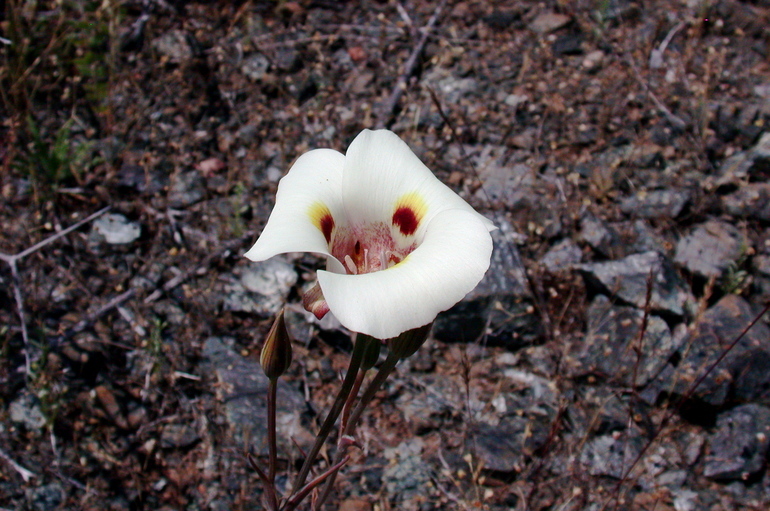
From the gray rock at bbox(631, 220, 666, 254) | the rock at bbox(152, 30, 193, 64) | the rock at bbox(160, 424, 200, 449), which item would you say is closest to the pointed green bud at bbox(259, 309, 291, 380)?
the rock at bbox(160, 424, 200, 449)

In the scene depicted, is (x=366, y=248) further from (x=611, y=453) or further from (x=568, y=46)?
(x=568, y=46)

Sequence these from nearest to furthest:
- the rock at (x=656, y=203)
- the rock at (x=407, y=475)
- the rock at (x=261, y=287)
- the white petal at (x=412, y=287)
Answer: the white petal at (x=412, y=287) < the rock at (x=407, y=475) < the rock at (x=261, y=287) < the rock at (x=656, y=203)

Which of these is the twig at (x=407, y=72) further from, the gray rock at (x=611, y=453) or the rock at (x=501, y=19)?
the gray rock at (x=611, y=453)

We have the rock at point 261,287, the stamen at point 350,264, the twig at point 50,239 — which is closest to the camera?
the stamen at point 350,264

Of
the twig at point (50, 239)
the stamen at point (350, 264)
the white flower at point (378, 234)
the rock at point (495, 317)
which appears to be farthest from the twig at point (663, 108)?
the twig at point (50, 239)

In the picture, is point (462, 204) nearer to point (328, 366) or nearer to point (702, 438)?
point (328, 366)

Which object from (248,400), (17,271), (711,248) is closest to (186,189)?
(17,271)
